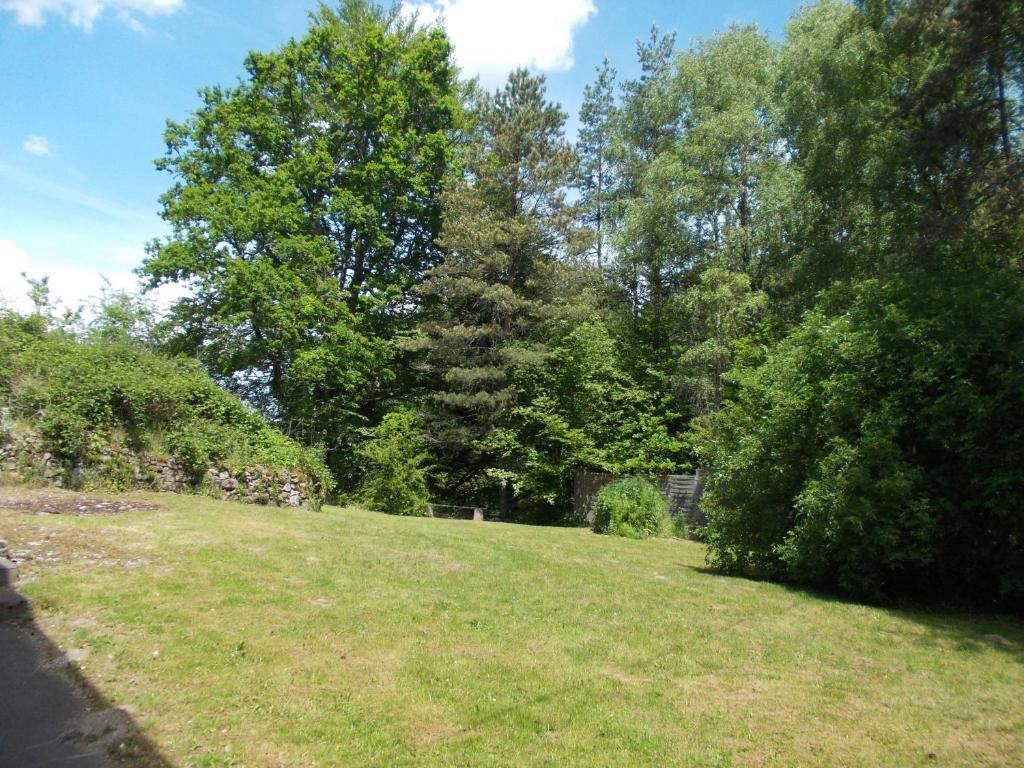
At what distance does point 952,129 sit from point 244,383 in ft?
75.9

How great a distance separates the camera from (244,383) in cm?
2509

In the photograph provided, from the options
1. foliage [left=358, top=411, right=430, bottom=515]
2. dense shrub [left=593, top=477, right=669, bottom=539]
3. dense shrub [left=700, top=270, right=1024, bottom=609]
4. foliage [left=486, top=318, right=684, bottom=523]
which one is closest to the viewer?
dense shrub [left=700, top=270, right=1024, bottom=609]

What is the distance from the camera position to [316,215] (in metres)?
24.6

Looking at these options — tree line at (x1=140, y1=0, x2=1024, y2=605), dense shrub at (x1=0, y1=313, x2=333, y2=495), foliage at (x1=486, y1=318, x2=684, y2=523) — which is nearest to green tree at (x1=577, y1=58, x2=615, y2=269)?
tree line at (x1=140, y1=0, x2=1024, y2=605)

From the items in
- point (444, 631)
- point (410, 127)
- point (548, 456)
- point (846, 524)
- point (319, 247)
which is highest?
point (410, 127)

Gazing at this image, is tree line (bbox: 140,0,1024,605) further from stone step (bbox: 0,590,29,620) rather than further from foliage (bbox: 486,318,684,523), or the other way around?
stone step (bbox: 0,590,29,620)

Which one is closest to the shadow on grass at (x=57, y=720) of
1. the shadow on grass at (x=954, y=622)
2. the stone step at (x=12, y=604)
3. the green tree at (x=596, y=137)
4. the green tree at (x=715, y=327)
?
the stone step at (x=12, y=604)

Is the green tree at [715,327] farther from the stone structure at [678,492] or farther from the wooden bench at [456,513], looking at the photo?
the wooden bench at [456,513]

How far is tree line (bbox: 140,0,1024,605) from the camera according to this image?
1328 centimetres

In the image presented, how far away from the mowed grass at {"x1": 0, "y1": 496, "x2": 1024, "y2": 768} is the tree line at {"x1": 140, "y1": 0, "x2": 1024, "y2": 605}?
13.2ft

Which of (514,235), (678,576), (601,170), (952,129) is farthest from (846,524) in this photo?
(601,170)

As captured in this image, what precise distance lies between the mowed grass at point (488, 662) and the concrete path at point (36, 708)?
0.66ft

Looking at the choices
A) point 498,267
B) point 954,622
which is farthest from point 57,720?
point 498,267

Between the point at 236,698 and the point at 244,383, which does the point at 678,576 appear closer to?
the point at 236,698
